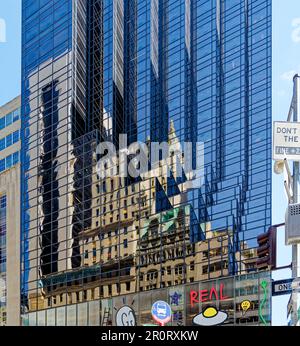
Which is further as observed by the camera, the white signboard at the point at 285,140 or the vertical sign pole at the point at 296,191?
the white signboard at the point at 285,140

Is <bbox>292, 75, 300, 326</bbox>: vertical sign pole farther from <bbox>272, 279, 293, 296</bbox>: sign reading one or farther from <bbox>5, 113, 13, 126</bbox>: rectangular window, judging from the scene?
<bbox>5, 113, 13, 126</bbox>: rectangular window

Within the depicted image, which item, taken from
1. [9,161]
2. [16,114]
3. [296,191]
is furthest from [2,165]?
→ [296,191]

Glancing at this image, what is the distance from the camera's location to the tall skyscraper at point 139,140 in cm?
4456

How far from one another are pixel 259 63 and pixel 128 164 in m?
10.0

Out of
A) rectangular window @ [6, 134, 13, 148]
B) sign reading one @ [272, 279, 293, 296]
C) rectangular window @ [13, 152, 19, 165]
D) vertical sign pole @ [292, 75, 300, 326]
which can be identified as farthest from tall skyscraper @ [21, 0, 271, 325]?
sign reading one @ [272, 279, 293, 296]

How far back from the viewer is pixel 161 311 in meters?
43.7

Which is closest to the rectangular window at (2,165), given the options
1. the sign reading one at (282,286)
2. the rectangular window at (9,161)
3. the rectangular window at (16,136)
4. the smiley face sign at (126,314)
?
the rectangular window at (9,161)

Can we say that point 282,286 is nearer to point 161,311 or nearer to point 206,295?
point 206,295

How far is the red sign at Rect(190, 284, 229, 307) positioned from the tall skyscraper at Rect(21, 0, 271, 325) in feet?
1.32

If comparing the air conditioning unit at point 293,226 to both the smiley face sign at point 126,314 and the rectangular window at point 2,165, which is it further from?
the rectangular window at point 2,165

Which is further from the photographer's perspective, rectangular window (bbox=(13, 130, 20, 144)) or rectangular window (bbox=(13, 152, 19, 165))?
rectangular window (bbox=(13, 130, 20, 144))

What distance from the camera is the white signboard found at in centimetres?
1067

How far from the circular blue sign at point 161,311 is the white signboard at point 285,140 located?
32036 mm
